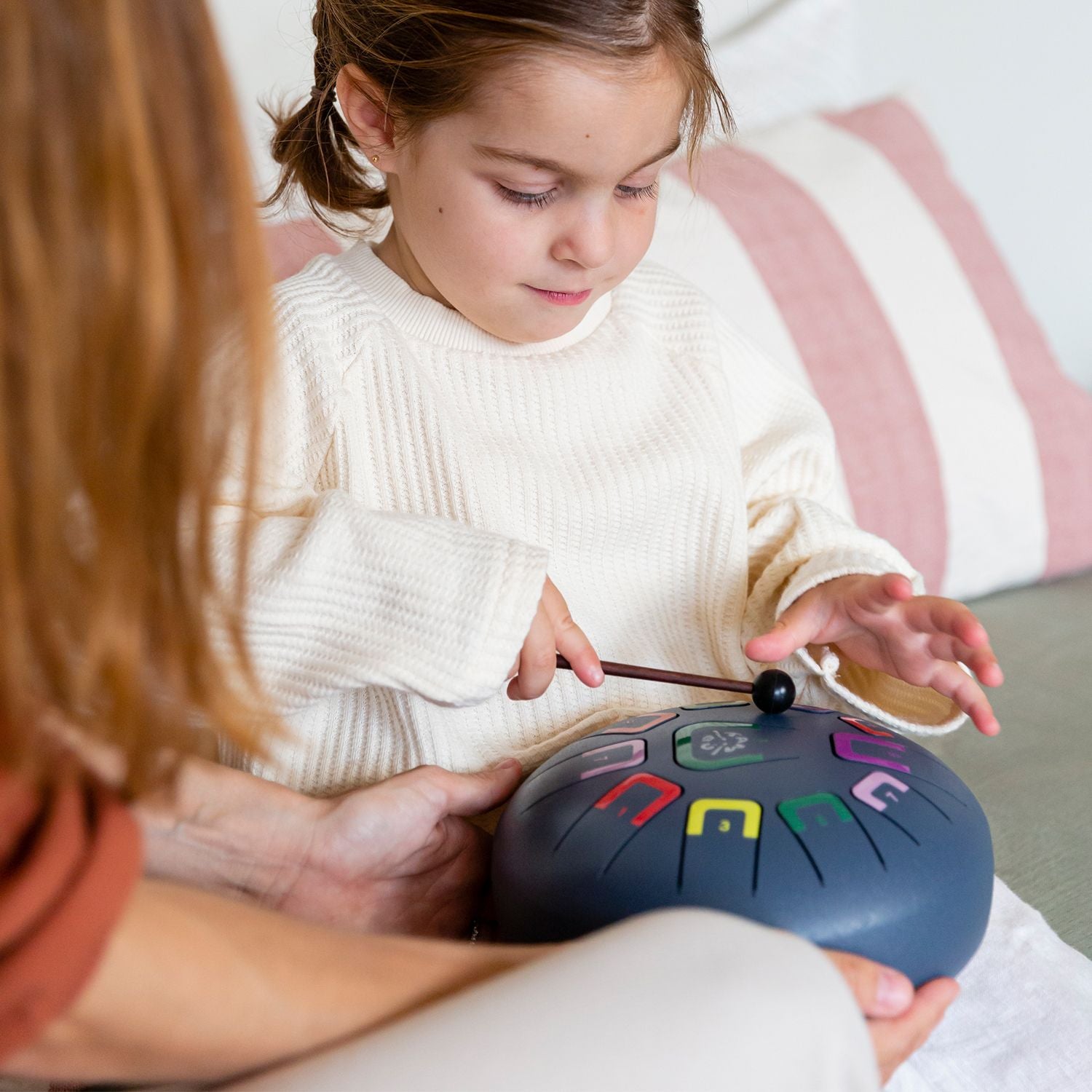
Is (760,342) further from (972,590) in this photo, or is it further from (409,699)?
(409,699)

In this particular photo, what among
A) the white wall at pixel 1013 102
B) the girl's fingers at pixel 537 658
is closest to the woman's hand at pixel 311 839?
the girl's fingers at pixel 537 658

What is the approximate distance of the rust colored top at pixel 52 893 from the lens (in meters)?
0.44

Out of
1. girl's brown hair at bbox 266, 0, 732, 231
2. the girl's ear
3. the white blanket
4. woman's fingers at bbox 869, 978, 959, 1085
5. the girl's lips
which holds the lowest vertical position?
the white blanket

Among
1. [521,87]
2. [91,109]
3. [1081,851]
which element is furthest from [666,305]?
[91,109]

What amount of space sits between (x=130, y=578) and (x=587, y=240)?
0.46m

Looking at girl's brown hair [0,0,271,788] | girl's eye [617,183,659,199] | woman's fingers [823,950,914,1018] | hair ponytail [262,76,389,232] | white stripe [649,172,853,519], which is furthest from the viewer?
white stripe [649,172,853,519]

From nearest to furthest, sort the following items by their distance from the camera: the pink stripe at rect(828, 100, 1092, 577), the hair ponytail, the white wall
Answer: the hair ponytail, the pink stripe at rect(828, 100, 1092, 577), the white wall

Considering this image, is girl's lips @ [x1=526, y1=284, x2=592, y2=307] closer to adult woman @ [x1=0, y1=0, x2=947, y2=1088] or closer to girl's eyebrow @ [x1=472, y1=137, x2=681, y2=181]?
girl's eyebrow @ [x1=472, y1=137, x2=681, y2=181]

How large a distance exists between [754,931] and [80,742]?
342 millimetres

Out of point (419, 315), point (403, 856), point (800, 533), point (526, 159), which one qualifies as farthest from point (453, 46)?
point (403, 856)

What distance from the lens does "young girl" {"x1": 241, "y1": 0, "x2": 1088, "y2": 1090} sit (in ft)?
2.65

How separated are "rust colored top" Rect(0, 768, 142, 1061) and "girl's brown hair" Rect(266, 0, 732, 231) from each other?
554 mm

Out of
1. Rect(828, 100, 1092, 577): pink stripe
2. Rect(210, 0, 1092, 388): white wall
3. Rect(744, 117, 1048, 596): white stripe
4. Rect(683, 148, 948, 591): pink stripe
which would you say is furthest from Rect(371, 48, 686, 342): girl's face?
Rect(210, 0, 1092, 388): white wall

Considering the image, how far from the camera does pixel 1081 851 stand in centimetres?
94
